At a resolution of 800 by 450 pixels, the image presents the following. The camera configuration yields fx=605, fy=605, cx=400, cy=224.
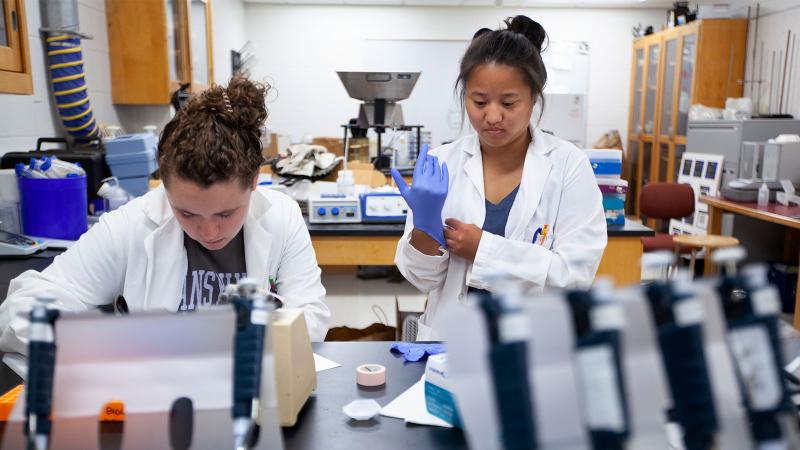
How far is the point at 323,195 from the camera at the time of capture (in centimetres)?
269

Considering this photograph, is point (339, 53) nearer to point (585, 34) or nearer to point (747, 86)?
point (585, 34)

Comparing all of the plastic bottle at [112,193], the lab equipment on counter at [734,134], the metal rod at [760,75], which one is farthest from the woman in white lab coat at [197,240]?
the metal rod at [760,75]

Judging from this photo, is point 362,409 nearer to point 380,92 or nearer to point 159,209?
point 159,209

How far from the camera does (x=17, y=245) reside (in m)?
1.85

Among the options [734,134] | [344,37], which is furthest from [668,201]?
[344,37]

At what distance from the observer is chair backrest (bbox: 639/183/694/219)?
4.36m

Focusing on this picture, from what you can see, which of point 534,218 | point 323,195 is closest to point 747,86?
point 323,195

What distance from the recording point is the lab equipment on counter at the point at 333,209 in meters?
2.59

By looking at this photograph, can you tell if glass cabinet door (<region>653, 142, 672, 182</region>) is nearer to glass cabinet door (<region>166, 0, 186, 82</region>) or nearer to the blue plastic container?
glass cabinet door (<region>166, 0, 186, 82</region>)

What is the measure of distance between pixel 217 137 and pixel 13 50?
113 centimetres

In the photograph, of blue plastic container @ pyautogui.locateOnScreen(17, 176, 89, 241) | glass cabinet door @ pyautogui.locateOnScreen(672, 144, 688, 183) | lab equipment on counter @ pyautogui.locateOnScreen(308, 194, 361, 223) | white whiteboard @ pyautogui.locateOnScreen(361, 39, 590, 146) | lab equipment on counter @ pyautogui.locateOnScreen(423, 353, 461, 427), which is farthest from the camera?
white whiteboard @ pyautogui.locateOnScreen(361, 39, 590, 146)

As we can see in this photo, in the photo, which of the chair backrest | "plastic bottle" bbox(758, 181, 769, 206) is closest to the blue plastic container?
the chair backrest

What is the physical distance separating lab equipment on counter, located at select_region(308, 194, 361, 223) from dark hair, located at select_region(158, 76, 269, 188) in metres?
1.34

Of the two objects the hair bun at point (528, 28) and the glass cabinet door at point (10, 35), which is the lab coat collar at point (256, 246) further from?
the glass cabinet door at point (10, 35)
